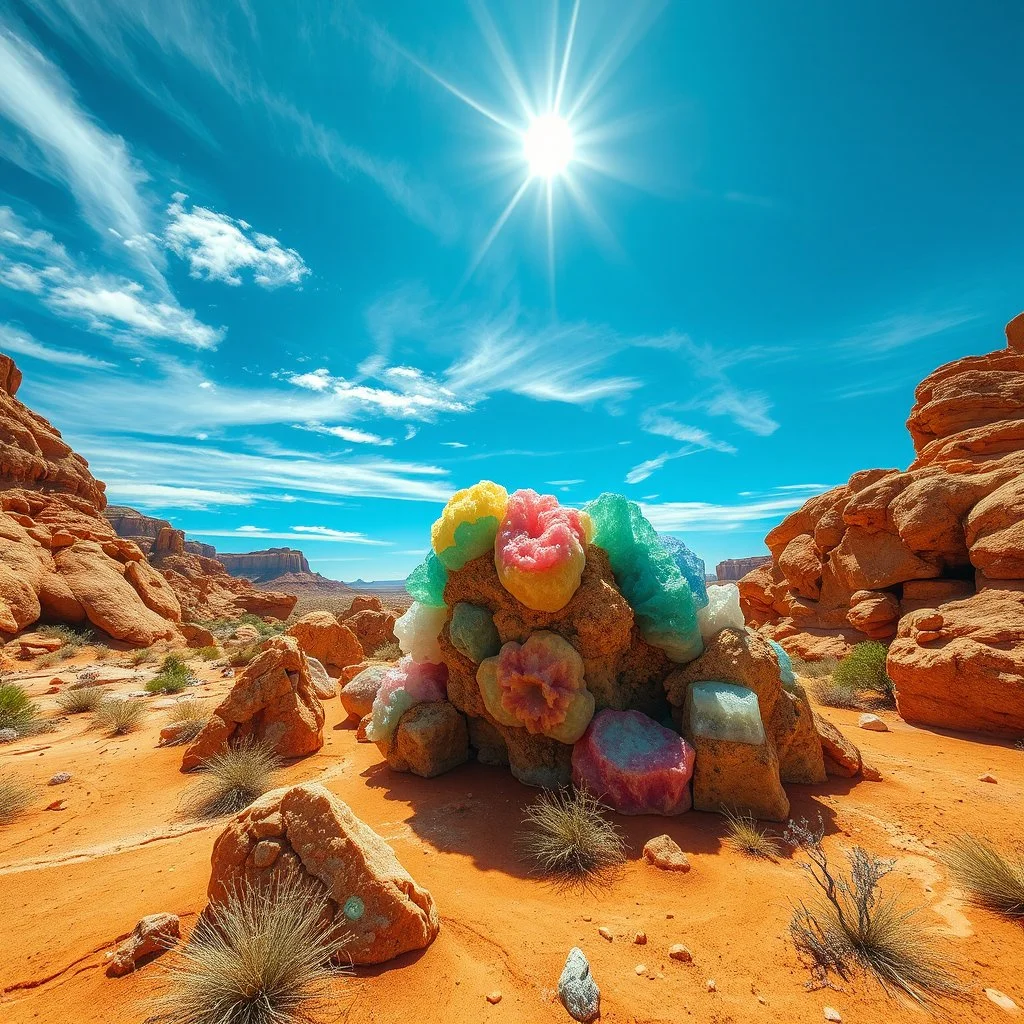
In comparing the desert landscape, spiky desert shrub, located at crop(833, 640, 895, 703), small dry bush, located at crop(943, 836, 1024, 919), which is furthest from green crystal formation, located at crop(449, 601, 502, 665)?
spiky desert shrub, located at crop(833, 640, 895, 703)

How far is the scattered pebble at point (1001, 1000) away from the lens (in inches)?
88.7

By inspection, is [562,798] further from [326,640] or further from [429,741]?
[326,640]

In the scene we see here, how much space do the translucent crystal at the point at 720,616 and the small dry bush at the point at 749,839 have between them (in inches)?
65.8

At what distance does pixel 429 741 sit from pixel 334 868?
258cm

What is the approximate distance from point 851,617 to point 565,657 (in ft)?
33.0

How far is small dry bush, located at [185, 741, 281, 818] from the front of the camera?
4.59m

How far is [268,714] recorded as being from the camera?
19.5ft

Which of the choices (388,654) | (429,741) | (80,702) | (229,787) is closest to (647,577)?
(429,741)

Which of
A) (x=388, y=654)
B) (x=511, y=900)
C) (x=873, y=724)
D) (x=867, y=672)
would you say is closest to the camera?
(x=511, y=900)

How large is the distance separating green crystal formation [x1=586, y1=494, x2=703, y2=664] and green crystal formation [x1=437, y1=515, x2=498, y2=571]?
1.14 metres

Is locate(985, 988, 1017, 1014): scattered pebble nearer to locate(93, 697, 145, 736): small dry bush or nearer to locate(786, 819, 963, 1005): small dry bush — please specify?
locate(786, 819, 963, 1005): small dry bush

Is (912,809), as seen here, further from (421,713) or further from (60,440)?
(60,440)

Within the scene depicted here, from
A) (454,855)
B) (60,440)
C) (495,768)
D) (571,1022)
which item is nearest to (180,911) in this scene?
(454,855)

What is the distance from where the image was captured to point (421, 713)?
5.34m
